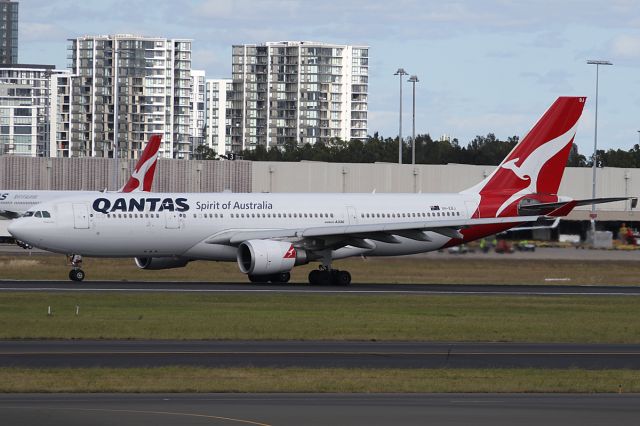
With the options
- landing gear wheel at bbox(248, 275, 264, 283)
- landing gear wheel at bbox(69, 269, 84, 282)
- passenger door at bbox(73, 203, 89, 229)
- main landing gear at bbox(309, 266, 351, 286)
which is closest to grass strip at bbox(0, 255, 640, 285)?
landing gear wheel at bbox(248, 275, 264, 283)

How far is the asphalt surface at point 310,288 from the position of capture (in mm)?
45969

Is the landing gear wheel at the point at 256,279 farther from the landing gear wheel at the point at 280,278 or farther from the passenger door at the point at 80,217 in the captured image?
the passenger door at the point at 80,217

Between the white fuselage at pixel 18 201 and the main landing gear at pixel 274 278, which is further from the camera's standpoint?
the white fuselage at pixel 18 201

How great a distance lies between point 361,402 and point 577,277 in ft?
130

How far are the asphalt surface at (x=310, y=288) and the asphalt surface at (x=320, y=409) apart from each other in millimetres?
23445

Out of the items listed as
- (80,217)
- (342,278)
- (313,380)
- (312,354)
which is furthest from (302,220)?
(313,380)

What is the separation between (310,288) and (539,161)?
13.3 m

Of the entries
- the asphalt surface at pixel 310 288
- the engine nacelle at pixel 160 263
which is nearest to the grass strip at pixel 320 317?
the asphalt surface at pixel 310 288

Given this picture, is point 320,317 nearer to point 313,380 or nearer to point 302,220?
point 313,380

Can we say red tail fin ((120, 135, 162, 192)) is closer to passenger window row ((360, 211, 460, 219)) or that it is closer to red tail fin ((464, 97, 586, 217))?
passenger window row ((360, 211, 460, 219))

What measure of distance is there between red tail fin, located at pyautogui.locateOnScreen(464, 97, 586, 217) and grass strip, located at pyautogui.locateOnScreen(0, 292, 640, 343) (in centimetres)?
1092

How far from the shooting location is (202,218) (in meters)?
50.9

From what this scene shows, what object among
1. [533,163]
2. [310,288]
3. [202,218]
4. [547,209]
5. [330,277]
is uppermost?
[533,163]

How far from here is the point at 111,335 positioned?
3175 centimetres
